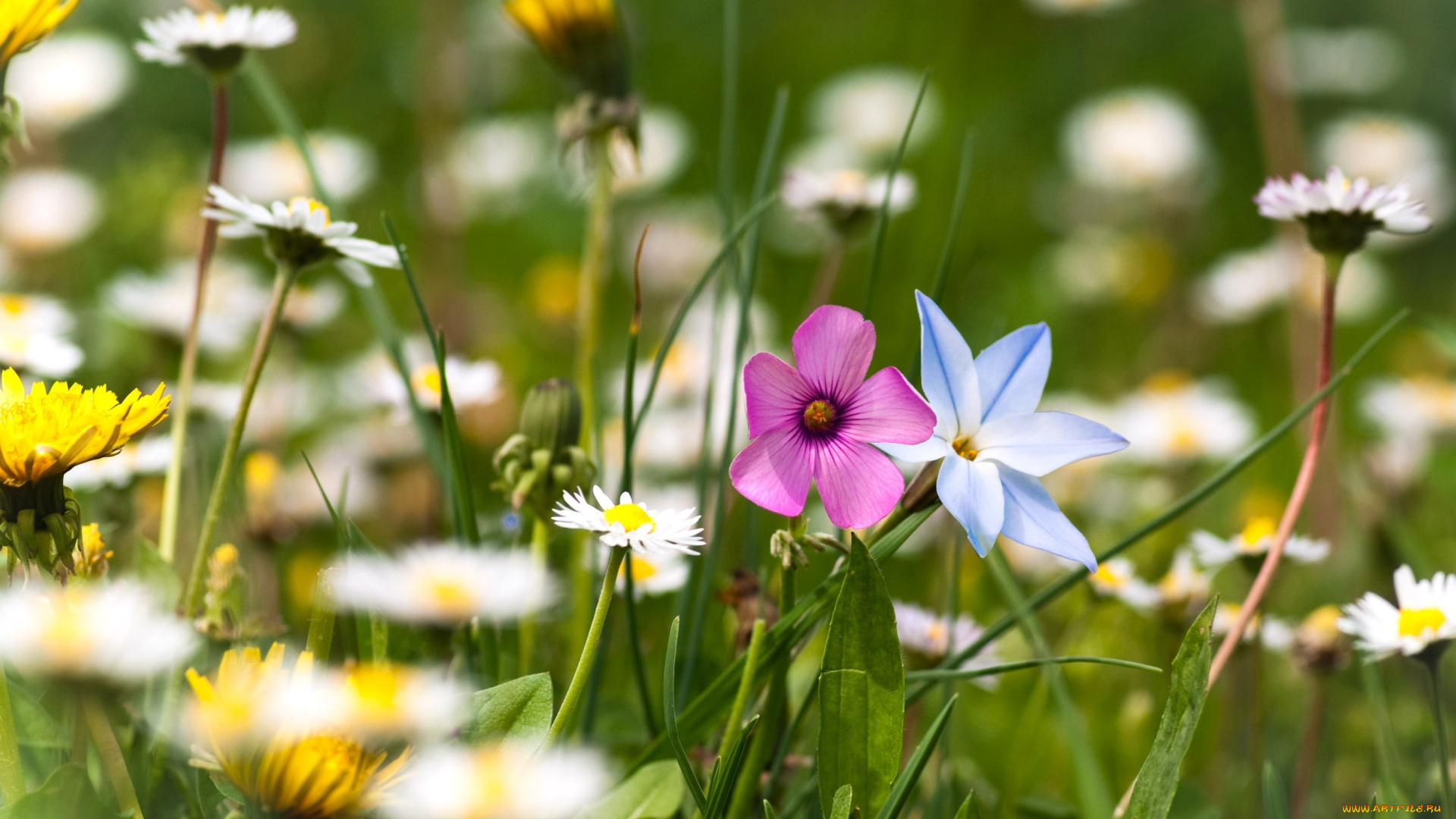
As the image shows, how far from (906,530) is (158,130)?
2526 millimetres

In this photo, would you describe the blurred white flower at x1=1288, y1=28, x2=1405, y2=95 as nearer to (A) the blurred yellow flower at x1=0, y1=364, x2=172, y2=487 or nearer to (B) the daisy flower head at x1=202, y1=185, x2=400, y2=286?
(B) the daisy flower head at x1=202, y1=185, x2=400, y2=286

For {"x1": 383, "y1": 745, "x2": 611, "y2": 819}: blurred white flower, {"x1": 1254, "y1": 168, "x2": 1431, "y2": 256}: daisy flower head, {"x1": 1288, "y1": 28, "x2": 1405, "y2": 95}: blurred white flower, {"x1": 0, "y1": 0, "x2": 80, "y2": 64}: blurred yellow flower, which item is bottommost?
{"x1": 383, "y1": 745, "x2": 611, "y2": 819}: blurred white flower

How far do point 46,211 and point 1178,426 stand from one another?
63.3 inches

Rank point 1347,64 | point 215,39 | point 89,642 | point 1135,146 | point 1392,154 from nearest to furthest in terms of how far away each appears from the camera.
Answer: point 89,642, point 215,39, point 1392,154, point 1135,146, point 1347,64

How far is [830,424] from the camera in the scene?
19.9 inches

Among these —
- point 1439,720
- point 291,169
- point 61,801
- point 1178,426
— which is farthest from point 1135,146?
point 61,801

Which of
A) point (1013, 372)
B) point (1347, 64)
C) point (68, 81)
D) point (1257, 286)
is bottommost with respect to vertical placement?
point (1013, 372)

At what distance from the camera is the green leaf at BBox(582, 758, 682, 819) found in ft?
1.86

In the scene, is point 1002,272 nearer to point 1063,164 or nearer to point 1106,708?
point 1063,164

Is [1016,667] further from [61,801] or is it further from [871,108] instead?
[871,108]

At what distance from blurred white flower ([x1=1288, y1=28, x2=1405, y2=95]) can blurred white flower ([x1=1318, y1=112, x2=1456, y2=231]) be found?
29 centimetres

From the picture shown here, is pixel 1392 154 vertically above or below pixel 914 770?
above

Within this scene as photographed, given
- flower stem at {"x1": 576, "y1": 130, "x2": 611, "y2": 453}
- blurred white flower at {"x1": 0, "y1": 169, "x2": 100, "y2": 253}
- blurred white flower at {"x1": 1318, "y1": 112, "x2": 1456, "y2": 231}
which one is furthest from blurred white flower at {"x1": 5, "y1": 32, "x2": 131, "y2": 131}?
blurred white flower at {"x1": 1318, "y1": 112, "x2": 1456, "y2": 231}

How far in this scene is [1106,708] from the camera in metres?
0.96
